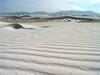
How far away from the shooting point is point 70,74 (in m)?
1.46

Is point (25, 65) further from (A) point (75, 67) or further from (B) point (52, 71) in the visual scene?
(A) point (75, 67)

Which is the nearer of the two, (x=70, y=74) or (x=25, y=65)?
(x=70, y=74)

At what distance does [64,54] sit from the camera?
206 cm

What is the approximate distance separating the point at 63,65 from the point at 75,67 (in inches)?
4.3

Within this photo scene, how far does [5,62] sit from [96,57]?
883 millimetres

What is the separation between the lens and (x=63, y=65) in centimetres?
167

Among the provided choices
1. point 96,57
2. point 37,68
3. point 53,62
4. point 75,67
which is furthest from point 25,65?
point 96,57

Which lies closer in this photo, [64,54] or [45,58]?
[45,58]

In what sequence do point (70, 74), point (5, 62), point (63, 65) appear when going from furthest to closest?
point (5, 62) → point (63, 65) → point (70, 74)

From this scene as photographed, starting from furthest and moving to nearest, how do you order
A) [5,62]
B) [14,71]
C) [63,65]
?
1. [5,62]
2. [63,65]
3. [14,71]

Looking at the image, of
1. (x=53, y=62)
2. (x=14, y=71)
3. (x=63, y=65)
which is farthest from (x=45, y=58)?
(x=14, y=71)

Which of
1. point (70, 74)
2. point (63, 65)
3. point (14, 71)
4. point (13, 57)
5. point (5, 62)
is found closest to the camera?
point (70, 74)

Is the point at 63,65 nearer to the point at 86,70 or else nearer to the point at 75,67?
the point at 75,67

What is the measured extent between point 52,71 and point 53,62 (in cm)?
24
